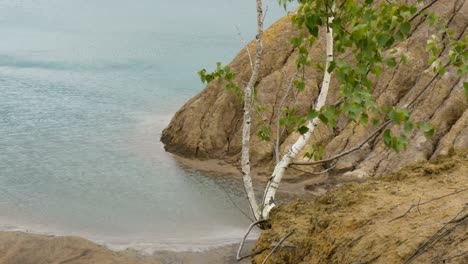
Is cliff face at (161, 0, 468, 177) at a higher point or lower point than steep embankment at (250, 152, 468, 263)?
higher

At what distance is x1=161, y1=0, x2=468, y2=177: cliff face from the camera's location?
22203mm

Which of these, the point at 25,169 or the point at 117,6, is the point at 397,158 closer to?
the point at 25,169

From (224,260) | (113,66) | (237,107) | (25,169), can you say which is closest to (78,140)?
(25,169)

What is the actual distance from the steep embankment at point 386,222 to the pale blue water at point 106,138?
9643mm

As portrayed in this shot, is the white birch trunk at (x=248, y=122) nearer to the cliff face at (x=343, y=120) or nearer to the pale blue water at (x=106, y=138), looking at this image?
the pale blue water at (x=106, y=138)

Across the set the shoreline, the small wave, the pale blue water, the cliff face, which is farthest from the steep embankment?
the cliff face

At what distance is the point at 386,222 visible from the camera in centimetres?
703

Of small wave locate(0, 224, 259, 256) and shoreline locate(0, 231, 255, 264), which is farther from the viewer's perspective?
small wave locate(0, 224, 259, 256)

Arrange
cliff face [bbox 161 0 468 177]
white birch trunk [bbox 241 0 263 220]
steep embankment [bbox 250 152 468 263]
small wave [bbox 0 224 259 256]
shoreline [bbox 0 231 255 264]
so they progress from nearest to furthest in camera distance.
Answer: steep embankment [bbox 250 152 468 263], white birch trunk [bbox 241 0 263 220], shoreline [bbox 0 231 255 264], small wave [bbox 0 224 259 256], cliff face [bbox 161 0 468 177]

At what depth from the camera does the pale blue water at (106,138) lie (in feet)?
62.4

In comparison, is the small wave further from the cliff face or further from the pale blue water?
the cliff face

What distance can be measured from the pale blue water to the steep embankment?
964cm

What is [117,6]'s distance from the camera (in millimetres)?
97188

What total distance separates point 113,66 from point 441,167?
138ft
